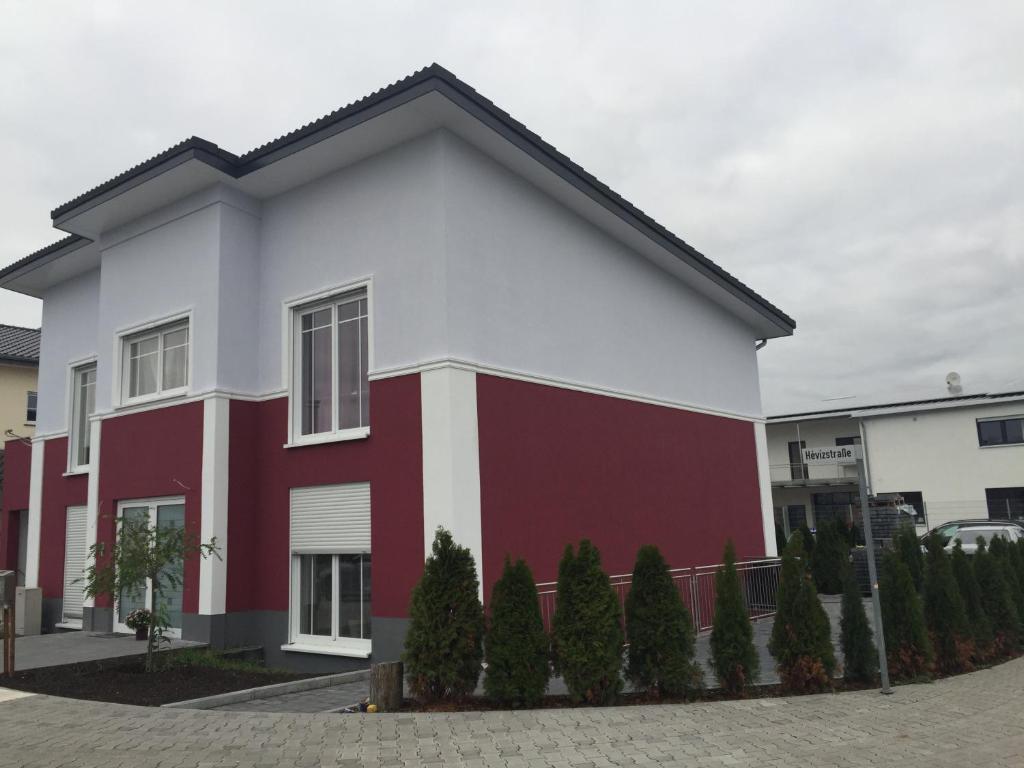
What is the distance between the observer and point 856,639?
28.0 ft

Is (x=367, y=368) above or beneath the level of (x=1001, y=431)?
beneath

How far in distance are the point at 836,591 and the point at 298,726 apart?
606 inches

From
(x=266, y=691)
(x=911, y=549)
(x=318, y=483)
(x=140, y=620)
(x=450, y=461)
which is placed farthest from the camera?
(x=911, y=549)

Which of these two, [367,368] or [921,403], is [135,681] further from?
[921,403]

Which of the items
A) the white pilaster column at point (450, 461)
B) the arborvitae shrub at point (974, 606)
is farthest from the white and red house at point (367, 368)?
the arborvitae shrub at point (974, 606)

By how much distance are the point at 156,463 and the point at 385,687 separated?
6711 mm

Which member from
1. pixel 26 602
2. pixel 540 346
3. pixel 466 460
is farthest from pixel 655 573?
pixel 26 602

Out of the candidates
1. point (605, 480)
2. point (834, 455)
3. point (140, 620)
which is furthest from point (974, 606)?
point (140, 620)

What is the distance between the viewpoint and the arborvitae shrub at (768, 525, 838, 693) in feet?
27.1

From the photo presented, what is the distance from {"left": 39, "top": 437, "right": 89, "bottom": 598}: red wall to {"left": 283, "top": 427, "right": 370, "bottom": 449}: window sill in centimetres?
660

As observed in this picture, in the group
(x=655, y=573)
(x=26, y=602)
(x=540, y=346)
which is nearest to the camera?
(x=655, y=573)

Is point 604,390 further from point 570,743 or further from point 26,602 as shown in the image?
point 26,602

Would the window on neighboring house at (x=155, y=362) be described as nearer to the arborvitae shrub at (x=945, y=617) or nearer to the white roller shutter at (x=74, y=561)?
the white roller shutter at (x=74, y=561)

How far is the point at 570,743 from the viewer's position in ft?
21.1
